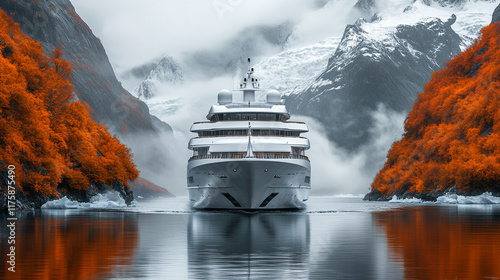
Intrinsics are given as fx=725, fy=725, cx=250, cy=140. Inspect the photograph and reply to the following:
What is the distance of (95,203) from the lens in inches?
4067

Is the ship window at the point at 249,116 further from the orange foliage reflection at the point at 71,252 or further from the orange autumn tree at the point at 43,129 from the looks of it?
the orange foliage reflection at the point at 71,252

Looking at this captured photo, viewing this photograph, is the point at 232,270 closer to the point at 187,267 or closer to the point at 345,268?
the point at 187,267

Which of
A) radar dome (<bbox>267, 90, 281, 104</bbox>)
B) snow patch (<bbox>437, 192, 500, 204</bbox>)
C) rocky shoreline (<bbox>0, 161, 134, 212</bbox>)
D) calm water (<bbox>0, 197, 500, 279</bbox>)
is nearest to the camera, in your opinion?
calm water (<bbox>0, 197, 500, 279</bbox>)

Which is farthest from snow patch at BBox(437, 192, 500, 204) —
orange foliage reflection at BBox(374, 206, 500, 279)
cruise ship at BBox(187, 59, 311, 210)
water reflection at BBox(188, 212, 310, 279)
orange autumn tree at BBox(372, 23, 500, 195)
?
water reflection at BBox(188, 212, 310, 279)

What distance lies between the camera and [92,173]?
106 metres

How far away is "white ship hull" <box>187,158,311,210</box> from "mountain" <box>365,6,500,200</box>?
1849 inches

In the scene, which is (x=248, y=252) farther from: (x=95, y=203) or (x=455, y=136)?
(x=455, y=136)

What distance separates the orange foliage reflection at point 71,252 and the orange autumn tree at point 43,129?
32.5 metres

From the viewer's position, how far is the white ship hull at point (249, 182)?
75625mm

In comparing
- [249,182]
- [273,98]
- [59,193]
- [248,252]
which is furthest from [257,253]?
[59,193]

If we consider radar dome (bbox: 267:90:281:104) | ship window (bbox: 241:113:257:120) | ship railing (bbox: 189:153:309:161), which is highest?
radar dome (bbox: 267:90:281:104)

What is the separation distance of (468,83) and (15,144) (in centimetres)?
9694

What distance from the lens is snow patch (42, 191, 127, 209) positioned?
3593 inches

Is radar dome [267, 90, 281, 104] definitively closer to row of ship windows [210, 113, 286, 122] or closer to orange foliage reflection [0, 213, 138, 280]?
row of ship windows [210, 113, 286, 122]
